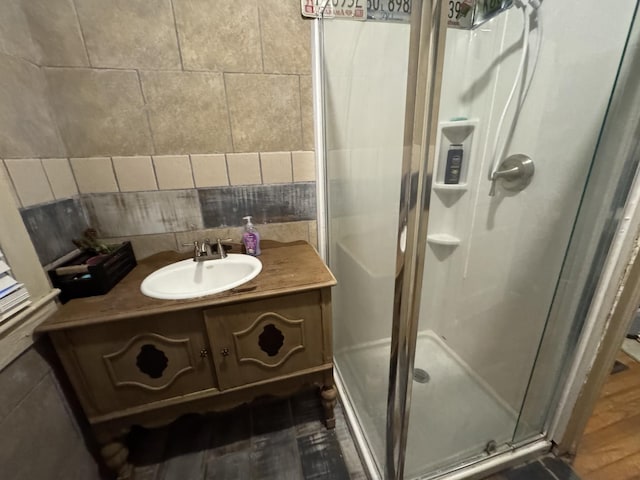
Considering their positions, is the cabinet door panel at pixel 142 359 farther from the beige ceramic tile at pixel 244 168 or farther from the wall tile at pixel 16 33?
the wall tile at pixel 16 33

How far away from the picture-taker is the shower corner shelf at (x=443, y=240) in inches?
47.6

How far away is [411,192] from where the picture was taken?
0.44 meters

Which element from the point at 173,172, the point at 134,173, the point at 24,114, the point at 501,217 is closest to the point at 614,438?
the point at 501,217

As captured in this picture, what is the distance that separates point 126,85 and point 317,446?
60.5 inches

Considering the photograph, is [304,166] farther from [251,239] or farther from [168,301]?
[168,301]

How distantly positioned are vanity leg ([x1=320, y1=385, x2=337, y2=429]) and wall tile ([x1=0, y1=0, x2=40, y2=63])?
4.91ft

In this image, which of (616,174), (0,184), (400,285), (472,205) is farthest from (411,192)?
(0,184)

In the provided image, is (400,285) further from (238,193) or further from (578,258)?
(238,193)

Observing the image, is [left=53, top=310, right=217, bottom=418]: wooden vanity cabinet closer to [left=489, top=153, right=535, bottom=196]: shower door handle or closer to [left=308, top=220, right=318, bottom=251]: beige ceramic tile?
[left=308, top=220, right=318, bottom=251]: beige ceramic tile

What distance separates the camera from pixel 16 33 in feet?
2.55

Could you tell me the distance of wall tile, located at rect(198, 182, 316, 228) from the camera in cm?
111

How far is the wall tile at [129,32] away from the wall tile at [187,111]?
6 cm

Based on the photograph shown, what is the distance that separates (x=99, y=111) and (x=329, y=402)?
4.58 ft

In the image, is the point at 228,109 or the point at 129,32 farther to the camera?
the point at 228,109
